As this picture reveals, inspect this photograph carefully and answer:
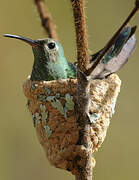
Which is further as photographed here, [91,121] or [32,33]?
[32,33]

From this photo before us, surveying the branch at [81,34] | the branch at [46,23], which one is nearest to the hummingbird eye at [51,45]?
the branch at [46,23]

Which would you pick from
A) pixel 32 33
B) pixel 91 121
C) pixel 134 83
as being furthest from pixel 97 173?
pixel 91 121

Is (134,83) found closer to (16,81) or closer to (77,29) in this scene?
Result: (16,81)

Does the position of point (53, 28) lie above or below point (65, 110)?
above

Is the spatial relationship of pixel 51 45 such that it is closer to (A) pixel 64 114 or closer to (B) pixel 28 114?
(A) pixel 64 114

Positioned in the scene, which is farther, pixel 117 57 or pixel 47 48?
pixel 47 48

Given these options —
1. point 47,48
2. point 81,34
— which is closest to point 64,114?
point 47,48

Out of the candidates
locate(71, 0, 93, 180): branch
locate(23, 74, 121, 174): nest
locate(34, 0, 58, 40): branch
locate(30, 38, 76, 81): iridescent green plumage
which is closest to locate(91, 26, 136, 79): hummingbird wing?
locate(23, 74, 121, 174): nest
